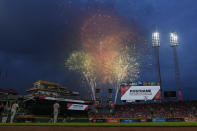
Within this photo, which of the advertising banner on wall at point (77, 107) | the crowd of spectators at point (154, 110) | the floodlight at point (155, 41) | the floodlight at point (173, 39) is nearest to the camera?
the crowd of spectators at point (154, 110)

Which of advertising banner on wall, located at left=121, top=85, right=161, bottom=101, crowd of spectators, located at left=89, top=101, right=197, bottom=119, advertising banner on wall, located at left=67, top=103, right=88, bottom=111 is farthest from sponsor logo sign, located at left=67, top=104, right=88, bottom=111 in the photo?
advertising banner on wall, located at left=121, top=85, right=161, bottom=101

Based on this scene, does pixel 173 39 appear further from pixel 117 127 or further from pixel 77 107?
pixel 117 127

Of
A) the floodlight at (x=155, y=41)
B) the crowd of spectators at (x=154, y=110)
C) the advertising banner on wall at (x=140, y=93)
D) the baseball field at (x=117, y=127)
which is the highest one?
the floodlight at (x=155, y=41)

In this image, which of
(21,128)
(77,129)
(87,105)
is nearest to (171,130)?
(77,129)

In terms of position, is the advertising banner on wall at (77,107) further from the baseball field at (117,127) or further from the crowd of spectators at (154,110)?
the baseball field at (117,127)

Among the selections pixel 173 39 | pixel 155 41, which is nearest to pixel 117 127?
pixel 155 41

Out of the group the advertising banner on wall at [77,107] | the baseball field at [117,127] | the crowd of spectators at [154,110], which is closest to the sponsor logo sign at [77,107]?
the advertising banner on wall at [77,107]

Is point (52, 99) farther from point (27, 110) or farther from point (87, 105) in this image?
point (87, 105)
